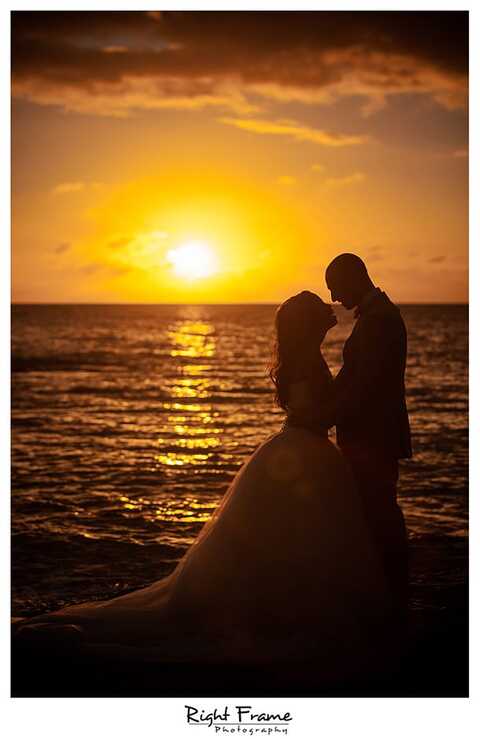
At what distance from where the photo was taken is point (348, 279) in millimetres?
5691

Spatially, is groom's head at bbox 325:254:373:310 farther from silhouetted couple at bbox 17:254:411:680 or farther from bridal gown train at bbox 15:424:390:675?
bridal gown train at bbox 15:424:390:675

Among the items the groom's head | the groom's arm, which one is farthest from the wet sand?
the groom's head

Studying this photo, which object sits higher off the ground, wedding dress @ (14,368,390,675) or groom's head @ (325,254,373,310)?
groom's head @ (325,254,373,310)

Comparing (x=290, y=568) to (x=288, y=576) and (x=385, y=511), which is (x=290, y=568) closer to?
(x=288, y=576)

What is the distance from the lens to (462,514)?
13.1m

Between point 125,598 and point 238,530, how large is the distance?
1171 mm

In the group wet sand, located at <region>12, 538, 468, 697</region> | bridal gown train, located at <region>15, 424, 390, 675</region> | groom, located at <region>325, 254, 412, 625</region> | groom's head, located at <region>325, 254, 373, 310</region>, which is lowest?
wet sand, located at <region>12, 538, 468, 697</region>

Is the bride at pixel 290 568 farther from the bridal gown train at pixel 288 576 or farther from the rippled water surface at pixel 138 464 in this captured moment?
the rippled water surface at pixel 138 464

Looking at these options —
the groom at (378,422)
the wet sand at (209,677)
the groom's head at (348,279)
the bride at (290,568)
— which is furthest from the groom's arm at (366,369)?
the wet sand at (209,677)

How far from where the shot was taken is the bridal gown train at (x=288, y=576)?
5.23 metres

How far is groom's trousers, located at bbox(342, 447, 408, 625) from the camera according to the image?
549 centimetres

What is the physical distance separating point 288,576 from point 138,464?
1258 cm
